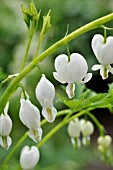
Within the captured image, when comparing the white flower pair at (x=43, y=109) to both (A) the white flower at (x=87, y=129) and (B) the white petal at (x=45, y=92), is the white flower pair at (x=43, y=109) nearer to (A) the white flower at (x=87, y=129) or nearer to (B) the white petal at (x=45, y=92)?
(B) the white petal at (x=45, y=92)

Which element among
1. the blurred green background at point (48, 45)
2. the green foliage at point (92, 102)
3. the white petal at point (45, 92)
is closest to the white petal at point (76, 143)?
the green foliage at point (92, 102)

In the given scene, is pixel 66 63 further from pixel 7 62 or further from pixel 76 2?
pixel 76 2

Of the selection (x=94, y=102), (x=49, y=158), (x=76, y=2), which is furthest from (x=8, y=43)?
(x=94, y=102)

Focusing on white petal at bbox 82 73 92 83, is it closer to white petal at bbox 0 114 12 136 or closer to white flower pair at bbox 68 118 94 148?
white petal at bbox 0 114 12 136

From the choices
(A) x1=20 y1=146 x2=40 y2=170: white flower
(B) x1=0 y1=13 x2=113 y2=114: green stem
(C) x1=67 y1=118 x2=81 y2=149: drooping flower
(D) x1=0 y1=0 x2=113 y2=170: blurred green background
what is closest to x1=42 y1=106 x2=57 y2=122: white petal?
(B) x1=0 y1=13 x2=113 y2=114: green stem

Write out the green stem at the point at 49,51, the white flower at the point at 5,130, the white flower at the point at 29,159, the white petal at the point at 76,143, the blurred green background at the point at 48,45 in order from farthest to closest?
the blurred green background at the point at 48,45 < the white petal at the point at 76,143 < the white flower at the point at 29,159 < the white flower at the point at 5,130 < the green stem at the point at 49,51

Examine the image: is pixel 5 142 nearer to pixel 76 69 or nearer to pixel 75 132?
pixel 76 69
